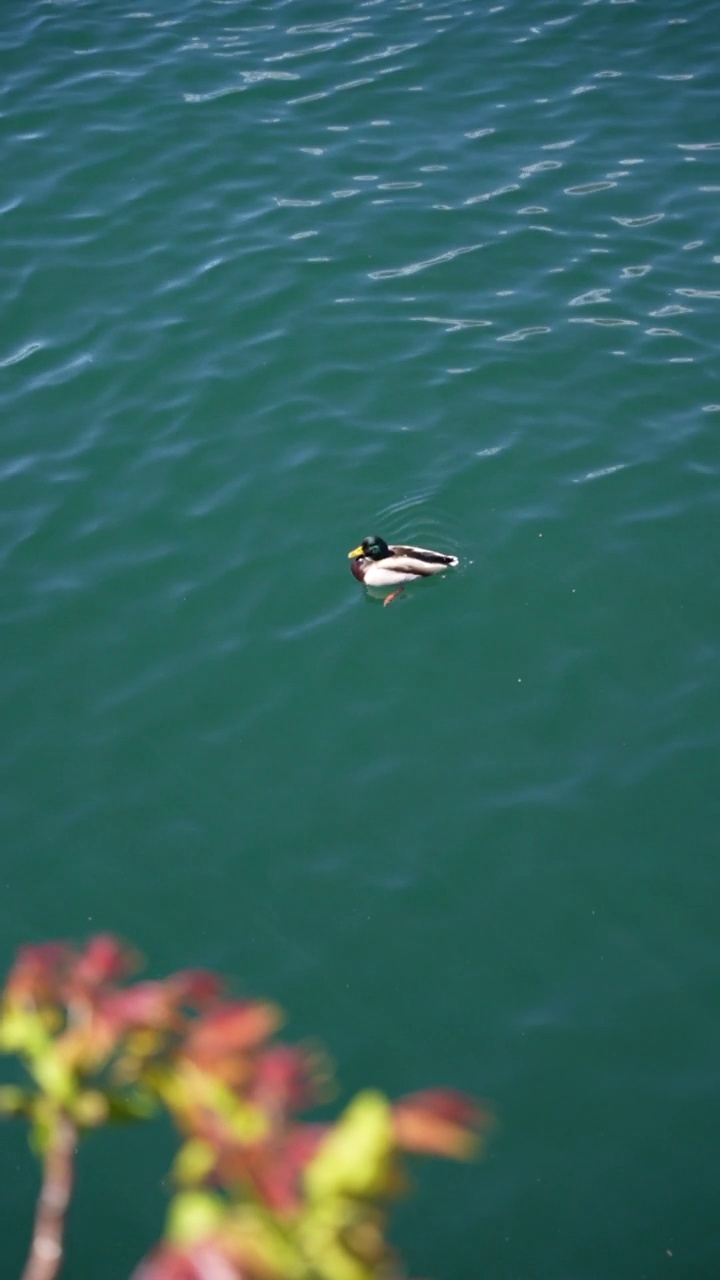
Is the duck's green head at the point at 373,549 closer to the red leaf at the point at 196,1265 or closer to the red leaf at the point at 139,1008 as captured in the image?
the red leaf at the point at 139,1008

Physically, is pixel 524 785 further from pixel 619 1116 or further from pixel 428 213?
pixel 428 213

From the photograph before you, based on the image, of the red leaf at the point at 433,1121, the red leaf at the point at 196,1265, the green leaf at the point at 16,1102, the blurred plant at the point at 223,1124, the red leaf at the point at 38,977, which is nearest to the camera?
the red leaf at the point at 196,1265

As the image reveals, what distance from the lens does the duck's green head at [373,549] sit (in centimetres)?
891

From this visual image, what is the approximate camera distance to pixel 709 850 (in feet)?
24.2

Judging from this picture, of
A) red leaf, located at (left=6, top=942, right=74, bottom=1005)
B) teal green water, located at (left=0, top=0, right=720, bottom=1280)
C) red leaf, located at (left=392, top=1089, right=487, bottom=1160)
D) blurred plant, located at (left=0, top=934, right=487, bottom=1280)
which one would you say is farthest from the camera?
teal green water, located at (left=0, top=0, right=720, bottom=1280)

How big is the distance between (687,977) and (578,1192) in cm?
132

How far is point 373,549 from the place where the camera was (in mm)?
8961

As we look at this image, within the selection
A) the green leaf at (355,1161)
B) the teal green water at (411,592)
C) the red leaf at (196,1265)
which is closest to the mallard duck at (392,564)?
the teal green water at (411,592)

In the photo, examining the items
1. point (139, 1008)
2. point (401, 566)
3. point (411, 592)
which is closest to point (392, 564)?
point (401, 566)

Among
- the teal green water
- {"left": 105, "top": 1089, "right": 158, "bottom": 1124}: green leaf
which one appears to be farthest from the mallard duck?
{"left": 105, "top": 1089, "right": 158, "bottom": 1124}: green leaf

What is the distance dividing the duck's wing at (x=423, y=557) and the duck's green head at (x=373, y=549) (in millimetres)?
64

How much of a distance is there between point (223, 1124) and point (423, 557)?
277 inches

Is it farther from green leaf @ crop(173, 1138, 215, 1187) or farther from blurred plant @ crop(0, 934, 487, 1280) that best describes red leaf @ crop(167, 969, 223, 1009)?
green leaf @ crop(173, 1138, 215, 1187)

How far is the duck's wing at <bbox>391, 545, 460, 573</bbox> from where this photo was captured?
8.89 m
